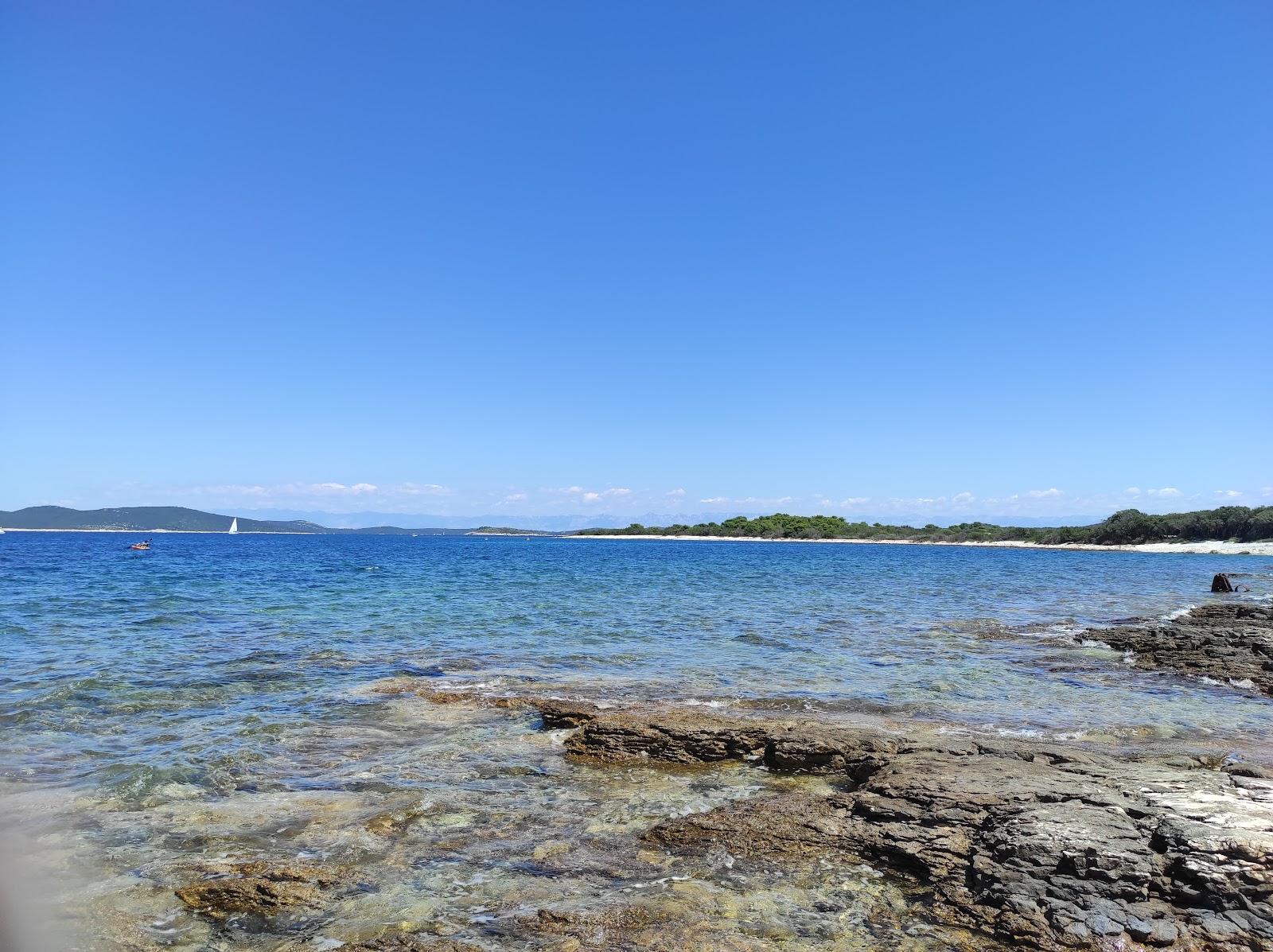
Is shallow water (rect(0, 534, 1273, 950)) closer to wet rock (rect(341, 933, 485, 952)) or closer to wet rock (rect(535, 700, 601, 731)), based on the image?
wet rock (rect(341, 933, 485, 952))

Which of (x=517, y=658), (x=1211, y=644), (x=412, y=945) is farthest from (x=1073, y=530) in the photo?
(x=412, y=945)

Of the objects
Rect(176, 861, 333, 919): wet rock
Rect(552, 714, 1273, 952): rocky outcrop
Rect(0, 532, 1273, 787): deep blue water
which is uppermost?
Rect(552, 714, 1273, 952): rocky outcrop

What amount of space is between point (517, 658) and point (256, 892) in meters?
12.5

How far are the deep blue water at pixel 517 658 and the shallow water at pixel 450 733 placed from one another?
0.33 feet

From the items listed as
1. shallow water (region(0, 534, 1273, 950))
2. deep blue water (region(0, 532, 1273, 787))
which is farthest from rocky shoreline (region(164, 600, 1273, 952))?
deep blue water (region(0, 532, 1273, 787))

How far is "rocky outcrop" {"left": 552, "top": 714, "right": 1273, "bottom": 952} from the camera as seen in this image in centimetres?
561

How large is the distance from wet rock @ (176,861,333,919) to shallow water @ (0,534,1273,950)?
0.16 metres

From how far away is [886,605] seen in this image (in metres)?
33.7

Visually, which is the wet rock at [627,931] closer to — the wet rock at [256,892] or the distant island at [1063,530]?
the wet rock at [256,892]

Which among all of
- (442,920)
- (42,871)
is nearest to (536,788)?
(442,920)

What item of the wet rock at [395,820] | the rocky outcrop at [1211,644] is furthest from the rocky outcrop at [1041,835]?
the rocky outcrop at [1211,644]

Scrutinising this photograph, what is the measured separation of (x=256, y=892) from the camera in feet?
20.2

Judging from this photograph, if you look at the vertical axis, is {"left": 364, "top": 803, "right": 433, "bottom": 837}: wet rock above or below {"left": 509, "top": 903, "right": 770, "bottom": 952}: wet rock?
below

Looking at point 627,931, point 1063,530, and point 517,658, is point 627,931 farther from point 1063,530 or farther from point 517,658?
point 1063,530
